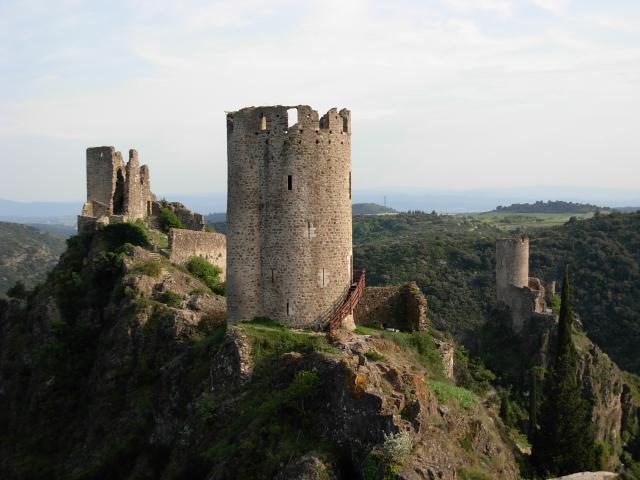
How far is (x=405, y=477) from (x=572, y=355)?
47.9ft

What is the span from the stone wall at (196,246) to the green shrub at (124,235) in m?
1.26

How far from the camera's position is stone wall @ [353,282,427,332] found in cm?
2364

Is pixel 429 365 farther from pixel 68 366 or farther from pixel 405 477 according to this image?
pixel 68 366

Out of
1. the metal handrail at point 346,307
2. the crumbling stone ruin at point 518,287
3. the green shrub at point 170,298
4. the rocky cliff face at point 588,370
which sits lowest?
the rocky cliff face at point 588,370

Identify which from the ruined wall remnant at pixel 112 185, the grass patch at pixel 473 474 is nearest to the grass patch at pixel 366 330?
the grass patch at pixel 473 474

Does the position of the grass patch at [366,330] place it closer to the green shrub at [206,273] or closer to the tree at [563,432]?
the tree at [563,432]

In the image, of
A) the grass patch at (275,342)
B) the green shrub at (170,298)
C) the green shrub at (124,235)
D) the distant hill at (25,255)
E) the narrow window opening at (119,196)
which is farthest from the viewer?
the distant hill at (25,255)

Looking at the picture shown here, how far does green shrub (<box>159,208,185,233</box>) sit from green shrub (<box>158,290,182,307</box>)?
12.1 m

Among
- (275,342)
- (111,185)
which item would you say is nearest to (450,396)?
(275,342)

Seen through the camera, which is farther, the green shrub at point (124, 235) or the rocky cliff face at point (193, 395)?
the green shrub at point (124, 235)

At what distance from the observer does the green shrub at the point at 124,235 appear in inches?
1325

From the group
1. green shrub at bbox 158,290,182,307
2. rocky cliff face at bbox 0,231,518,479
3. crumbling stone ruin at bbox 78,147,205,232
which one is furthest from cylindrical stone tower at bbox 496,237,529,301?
green shrub at bbox 158,290,182,307

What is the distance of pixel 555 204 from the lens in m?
198

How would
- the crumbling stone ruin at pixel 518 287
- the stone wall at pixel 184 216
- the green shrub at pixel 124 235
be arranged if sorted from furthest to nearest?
the crumbling stone ruin at pixel 518 287
the stone wall at pixel 184 216
the green shrub at pixel 124 235
